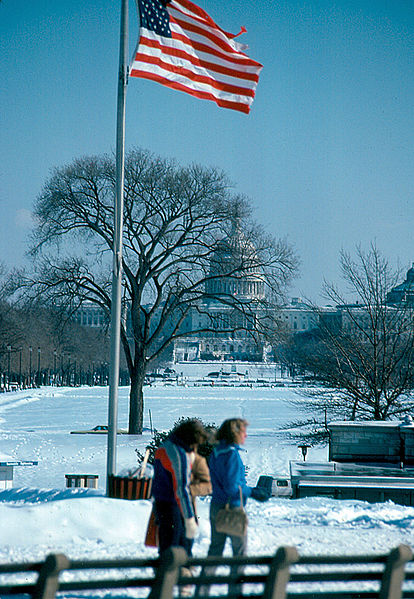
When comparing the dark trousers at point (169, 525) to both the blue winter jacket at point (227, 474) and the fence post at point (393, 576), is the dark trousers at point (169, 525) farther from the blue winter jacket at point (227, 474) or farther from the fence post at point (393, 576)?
the fence post at point (393, 576)

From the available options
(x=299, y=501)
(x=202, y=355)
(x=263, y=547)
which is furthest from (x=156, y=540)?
(x=202, y=355)

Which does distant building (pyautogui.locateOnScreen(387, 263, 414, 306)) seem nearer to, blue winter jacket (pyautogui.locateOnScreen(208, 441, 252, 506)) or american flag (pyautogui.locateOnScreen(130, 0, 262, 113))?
american flag (pyautogui.locateOnScreen(130, 0, 262, 113))

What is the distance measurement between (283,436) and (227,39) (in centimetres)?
1872

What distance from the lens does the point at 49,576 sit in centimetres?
394

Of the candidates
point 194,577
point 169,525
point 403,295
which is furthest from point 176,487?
point 403,295

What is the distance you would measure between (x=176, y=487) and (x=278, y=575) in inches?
82.7

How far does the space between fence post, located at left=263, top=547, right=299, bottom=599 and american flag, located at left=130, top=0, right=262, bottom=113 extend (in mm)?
9108

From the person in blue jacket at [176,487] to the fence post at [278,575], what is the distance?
1998 millimetres

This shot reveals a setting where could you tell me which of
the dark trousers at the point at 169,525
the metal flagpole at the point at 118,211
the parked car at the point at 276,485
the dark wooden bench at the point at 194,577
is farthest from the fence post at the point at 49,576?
the parked car at the point at 276,485

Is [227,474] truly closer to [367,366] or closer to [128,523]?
[128,523]

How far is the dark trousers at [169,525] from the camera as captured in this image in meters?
6.30

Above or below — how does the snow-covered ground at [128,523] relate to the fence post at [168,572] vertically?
below

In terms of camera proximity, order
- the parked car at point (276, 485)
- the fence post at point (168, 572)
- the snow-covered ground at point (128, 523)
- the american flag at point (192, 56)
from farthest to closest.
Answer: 1. the parked car at point (276, 485)
2. the american flag at point (192, 56)
3. the snow-covered ground at point (128, 523)
4. the fence post at point (168, 572)

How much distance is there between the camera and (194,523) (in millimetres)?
6273
